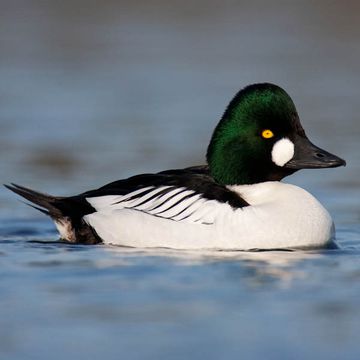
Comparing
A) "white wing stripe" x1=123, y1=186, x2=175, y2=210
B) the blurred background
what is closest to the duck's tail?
"white wing stripe" x1=123, y1=186, x2=175, y2=210

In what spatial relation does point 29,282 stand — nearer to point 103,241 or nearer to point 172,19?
point 103,241

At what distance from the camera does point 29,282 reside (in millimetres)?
9047

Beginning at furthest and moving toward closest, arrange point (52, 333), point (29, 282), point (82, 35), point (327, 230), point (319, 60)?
1. point (82, 35)
2. point (319, 60)
3. point (327, 230)
4. point (29, 282)
5. point (52, 333)

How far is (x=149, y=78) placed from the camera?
1994 cm

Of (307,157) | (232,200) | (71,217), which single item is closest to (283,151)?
(307,157)

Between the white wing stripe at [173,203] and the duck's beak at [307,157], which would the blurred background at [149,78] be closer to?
the white wing stripe at [173,203]

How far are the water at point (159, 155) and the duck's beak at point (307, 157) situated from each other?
0.68 meters

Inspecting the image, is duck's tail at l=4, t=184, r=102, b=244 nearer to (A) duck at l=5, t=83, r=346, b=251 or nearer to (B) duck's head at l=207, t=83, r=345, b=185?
(A) duck at l=5, t=83, r=346, b=251

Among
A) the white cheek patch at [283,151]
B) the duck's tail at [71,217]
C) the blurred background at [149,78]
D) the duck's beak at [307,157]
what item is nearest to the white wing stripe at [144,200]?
the duck's tail at [71,217]

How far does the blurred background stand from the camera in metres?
14.5

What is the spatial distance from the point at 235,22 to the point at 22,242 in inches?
591

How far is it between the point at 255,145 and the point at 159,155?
4.15 m

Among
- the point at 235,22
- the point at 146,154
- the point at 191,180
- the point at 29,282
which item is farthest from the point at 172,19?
the point at 29,282

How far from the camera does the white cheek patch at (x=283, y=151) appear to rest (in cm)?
1058
